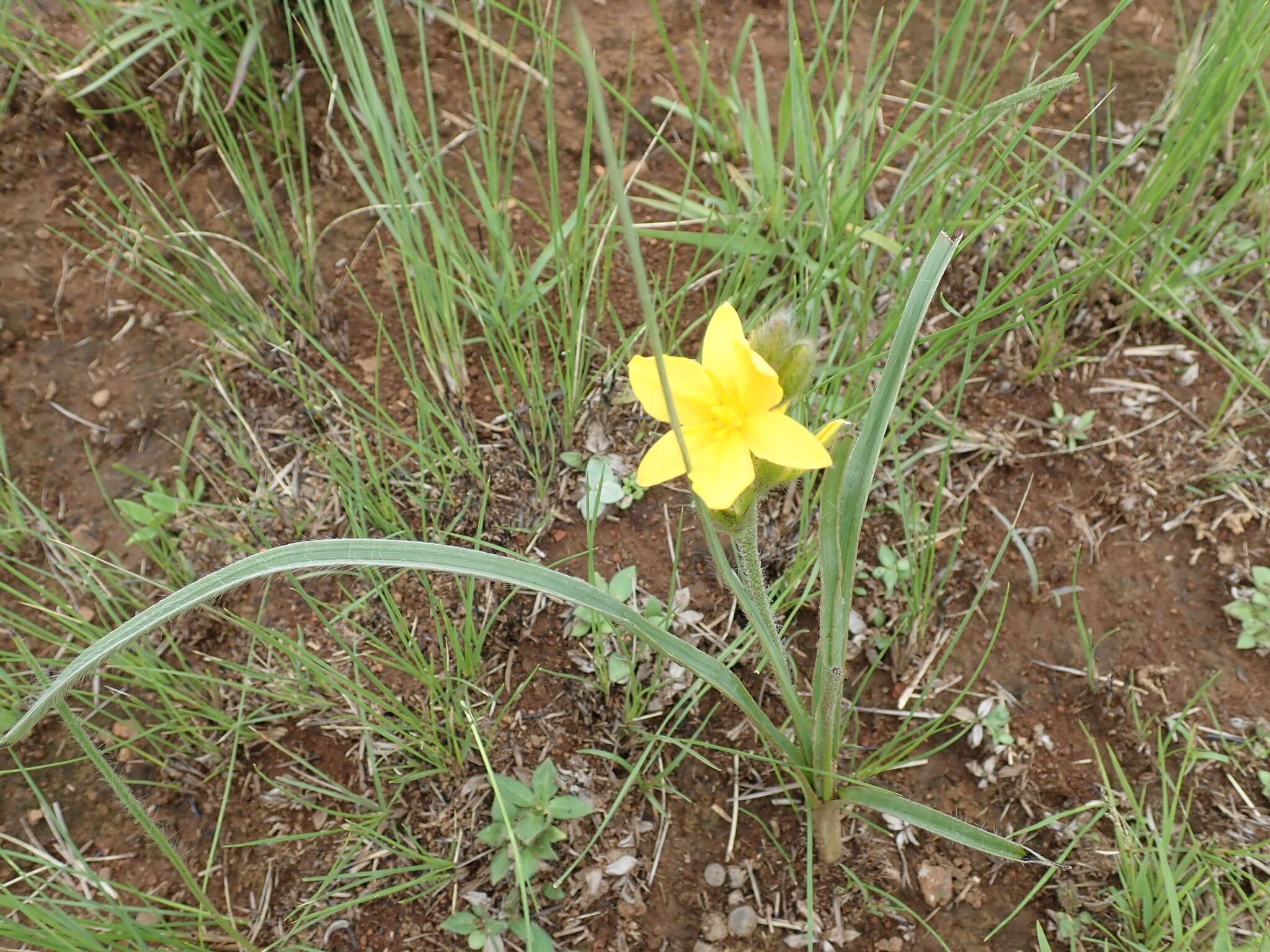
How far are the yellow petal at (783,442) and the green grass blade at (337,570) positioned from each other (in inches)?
11.4

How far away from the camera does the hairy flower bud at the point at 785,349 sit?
1.09 metres

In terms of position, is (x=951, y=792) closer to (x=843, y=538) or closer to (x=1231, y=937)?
(x=1231, y=937)

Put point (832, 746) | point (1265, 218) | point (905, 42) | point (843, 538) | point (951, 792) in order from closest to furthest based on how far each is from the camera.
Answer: point (843, 538), point (832, 746), point (951, 792), point (1265, 218), point (905, 42)

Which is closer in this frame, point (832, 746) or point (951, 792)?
point (832, 746)

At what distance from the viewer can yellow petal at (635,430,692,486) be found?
1023 mm

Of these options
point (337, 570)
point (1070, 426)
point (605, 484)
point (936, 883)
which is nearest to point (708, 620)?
point (605, 484)

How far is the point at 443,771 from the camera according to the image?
1.64m

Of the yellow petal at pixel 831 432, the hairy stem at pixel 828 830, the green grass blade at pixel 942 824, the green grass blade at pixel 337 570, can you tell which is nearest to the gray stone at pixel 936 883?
the hairy stem at pixel 828 830

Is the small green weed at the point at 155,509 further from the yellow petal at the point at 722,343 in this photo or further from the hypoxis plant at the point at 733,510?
the yellow petal at the point at 722,343

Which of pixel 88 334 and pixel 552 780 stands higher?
pixel 88 334

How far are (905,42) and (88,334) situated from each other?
243 cm

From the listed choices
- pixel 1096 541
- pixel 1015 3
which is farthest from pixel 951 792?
pixel 1015 3

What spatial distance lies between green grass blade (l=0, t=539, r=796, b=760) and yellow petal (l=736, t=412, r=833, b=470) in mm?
289

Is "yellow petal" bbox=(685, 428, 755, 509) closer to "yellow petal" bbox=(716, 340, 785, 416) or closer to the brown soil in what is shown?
"yellow petal" bbox=(716, 340, 785, 416)
